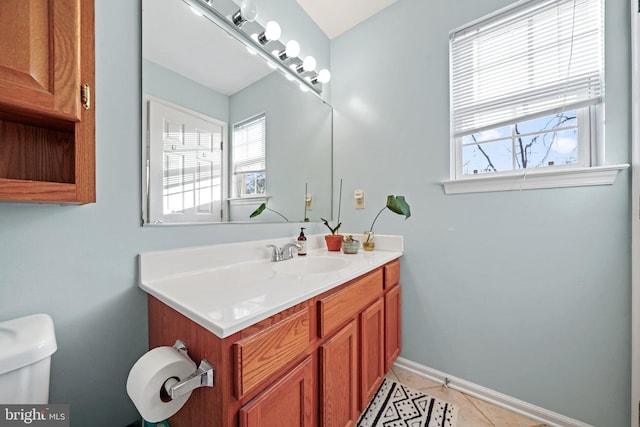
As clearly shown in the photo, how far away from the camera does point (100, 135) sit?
81 cm

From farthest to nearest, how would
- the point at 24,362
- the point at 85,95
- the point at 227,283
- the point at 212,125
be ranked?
the point at 212,125
the point at 227,283
the point at 85,95
the point at 24,362

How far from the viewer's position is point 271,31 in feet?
4.35

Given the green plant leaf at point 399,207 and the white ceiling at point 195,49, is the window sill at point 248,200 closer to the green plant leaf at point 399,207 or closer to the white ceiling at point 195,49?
the white ceiling at point 195,49

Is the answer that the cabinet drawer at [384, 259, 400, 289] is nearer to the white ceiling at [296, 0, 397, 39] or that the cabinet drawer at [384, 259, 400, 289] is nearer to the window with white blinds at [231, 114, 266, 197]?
the window with white blinds at [231, 114, 266, 197]

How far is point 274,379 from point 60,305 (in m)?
0.70

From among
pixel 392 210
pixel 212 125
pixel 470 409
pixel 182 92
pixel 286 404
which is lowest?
pixel 470 409

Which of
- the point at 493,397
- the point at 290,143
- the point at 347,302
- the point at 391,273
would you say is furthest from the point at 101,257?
the point at 493,397

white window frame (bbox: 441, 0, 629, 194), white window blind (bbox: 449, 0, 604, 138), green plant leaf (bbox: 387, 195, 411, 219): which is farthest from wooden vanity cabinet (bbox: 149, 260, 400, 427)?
white window blind (bbox: 449, 0, 604, 138)

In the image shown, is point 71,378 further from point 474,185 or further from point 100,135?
point 474,185

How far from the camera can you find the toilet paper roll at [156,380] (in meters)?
0.60

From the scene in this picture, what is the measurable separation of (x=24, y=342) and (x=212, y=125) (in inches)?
36.5

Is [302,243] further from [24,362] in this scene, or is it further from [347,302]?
[24,362]

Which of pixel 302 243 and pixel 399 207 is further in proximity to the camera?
pixel 302 243

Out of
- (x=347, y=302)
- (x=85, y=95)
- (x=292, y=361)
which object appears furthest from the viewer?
(x=347, y=302)
